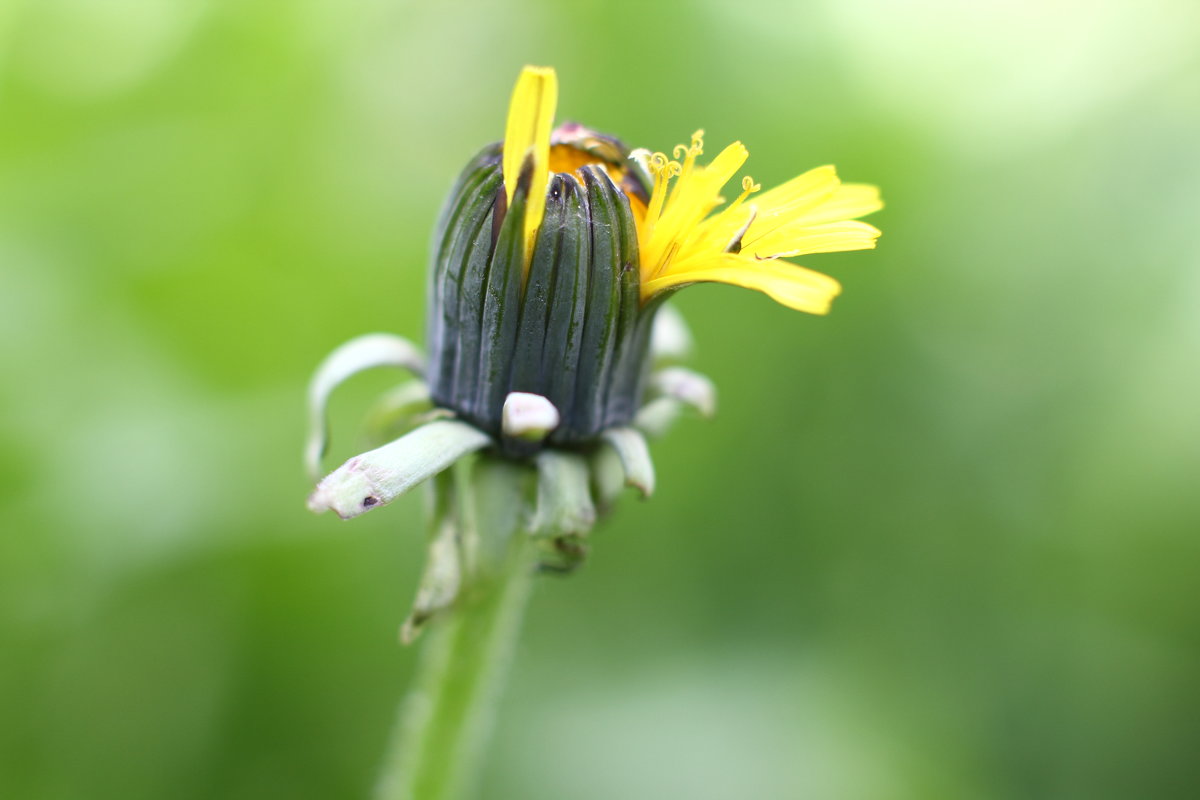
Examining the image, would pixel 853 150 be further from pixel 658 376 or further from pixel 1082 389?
pixel 658 376

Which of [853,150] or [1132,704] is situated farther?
[853,150]

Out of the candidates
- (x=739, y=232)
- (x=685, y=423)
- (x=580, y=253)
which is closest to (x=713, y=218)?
(x=739, y=232)

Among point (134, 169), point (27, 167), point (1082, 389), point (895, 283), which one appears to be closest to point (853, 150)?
point (895, 283)

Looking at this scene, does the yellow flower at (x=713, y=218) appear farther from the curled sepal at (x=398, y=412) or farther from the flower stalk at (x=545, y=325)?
the curled sepal at (x=398, y=412)

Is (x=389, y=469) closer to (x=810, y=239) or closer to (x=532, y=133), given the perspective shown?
(x=532, y=133)

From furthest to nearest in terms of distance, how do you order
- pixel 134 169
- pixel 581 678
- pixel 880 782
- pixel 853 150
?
pixel 853 150 < pixel 134 169 < pixel 581 678 < pixel 880 782

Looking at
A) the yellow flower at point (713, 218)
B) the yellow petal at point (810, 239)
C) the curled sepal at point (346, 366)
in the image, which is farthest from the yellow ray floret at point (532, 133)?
the curled sepal at point (346, 366)

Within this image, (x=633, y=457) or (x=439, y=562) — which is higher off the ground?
(x=633, y=457)
